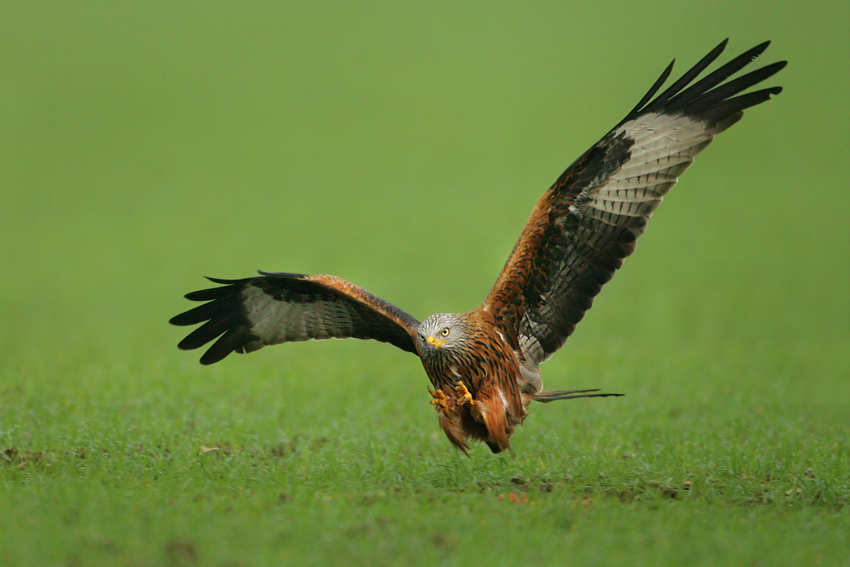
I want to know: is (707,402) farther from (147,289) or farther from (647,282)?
(147,289)

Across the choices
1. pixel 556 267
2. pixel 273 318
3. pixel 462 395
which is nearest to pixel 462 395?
pixel 462 395

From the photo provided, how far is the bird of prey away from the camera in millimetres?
7473

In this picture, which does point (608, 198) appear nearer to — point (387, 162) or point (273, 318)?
point (273, 318)

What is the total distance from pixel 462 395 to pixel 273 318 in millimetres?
2289

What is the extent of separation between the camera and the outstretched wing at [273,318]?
28.2ft

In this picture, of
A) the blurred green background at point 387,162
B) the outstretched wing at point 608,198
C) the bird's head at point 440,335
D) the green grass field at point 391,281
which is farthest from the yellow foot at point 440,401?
the blurred green background at point 387,162

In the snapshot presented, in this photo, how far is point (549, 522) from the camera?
6.36m

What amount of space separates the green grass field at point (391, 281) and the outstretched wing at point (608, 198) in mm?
1566

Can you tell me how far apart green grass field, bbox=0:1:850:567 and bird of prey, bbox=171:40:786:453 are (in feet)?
2.33

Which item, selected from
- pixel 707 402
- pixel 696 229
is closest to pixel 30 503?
pixel 707 402

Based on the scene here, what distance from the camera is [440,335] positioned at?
7.50 m

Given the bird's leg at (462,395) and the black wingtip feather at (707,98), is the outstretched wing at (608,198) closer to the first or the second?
the black wingtip feather at (707,98)

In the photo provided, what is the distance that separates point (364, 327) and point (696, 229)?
1709 cm

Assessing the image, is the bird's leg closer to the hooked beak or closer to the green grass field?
the hooked beak
